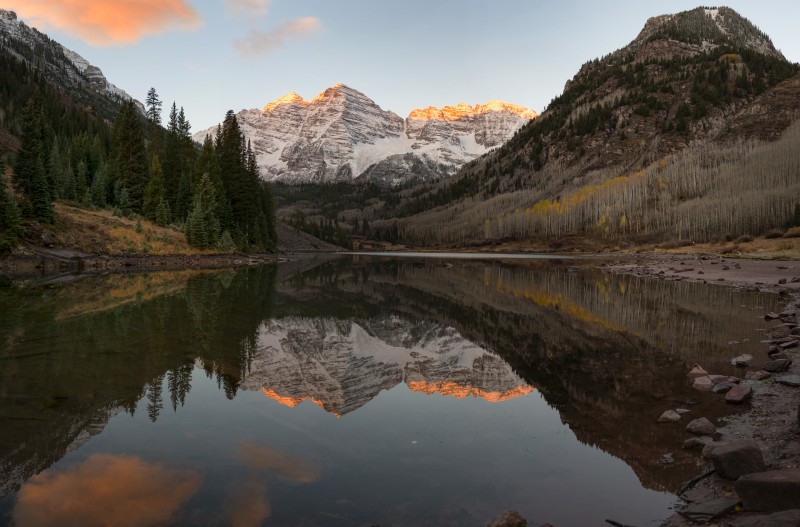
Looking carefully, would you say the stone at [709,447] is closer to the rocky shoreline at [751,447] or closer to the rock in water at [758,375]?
the rocky shoreline at [751,447]

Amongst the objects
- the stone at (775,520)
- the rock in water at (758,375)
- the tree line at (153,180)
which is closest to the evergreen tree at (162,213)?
the tree line at (153,180)

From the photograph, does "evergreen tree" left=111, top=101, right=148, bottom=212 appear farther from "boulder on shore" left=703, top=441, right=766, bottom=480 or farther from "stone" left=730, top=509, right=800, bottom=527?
"stone" left=730, top=509, right=800, bottom=527

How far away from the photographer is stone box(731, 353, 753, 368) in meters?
15.0

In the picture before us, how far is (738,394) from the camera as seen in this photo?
1149 centimetres

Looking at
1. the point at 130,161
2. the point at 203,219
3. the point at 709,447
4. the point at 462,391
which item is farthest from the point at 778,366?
the point at 130,161

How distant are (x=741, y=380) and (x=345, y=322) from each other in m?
19.0

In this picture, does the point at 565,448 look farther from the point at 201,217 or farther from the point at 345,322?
the point at 201,217

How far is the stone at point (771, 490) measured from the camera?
5.93 metres

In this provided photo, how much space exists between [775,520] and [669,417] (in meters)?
5.73

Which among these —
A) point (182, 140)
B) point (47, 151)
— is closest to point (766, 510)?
point (47, 151)

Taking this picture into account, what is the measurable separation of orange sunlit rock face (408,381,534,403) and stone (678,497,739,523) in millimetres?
6591

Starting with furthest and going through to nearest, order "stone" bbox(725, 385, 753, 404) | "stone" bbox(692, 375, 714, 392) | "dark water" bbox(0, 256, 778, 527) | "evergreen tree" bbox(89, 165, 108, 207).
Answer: "evergreen tree" bbox(89, 165, 108, 207) < "stone" bbox(692, 375, 714, 392) < "stone" bbox(725, 385, 753, 404) < "dark water" bbox(0, 256, 778, 527)

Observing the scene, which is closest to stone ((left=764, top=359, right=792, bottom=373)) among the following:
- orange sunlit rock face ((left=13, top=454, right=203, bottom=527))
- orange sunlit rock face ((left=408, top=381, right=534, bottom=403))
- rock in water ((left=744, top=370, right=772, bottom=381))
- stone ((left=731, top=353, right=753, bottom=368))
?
rock in water ((left=744, top=370, right=772, bottom=381))

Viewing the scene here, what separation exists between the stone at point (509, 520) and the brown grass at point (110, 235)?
65.6 meters
